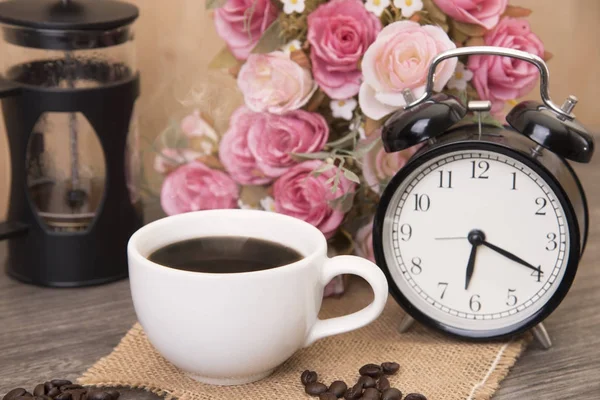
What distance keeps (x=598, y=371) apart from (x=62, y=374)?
51cm

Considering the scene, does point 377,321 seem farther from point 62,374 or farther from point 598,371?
point 62,374

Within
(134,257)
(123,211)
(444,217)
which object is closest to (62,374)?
(134,257)

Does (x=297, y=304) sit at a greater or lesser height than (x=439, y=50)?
lesser

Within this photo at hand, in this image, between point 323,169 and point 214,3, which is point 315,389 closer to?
point 323,169

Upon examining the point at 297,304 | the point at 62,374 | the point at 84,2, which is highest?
the point at 84,2

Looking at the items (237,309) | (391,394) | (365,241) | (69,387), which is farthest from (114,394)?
(365,241)

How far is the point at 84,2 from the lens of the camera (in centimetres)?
100

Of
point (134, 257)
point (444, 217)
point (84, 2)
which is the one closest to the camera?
point (134, 257)

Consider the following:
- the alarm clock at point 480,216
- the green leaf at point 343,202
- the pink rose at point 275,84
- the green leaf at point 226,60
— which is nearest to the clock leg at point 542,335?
the alarm clock at point 480,216

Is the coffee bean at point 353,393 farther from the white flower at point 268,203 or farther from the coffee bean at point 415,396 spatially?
the white flower at point 268,203

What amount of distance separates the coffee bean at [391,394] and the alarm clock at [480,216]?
0.13 meters

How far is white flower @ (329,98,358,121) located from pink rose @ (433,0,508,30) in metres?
0.14

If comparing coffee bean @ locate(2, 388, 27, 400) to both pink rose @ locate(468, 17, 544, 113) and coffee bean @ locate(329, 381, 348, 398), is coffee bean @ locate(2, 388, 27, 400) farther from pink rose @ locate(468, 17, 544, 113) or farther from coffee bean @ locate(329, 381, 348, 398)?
pink rose @ locate(468, 17, 544, 113)

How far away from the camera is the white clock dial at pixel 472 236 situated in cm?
83
